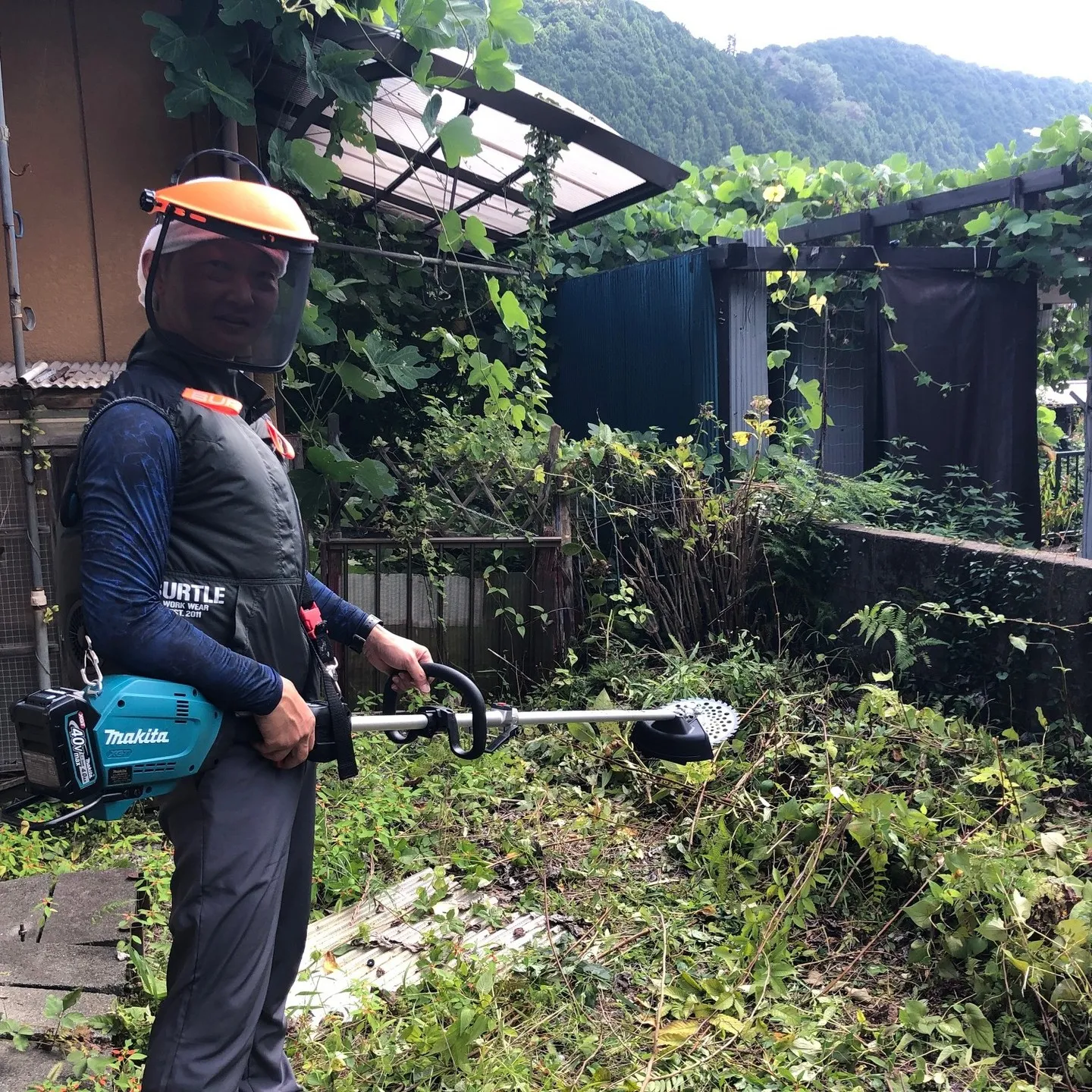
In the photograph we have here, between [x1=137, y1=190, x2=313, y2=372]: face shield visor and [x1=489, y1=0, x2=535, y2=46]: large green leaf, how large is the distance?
3220 millimetres

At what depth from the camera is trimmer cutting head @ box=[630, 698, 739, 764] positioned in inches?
101

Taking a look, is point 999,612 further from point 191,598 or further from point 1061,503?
point 1061,503

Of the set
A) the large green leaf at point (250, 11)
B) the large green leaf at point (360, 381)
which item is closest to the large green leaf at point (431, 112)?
the large green leaf at point (250, 11)

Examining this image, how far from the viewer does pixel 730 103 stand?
2394 centimetres

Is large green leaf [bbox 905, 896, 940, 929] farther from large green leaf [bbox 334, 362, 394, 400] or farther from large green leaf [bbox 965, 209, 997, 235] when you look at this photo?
large green leaf [bbox 965, 209, 997, 235]

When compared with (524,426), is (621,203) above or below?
above

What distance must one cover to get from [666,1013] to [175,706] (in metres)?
1.72

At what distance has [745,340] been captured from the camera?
6.36 m

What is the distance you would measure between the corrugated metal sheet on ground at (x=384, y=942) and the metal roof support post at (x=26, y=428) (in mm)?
1731

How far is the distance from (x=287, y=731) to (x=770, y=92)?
102 ft

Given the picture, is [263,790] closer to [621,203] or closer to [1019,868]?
[1019,868]

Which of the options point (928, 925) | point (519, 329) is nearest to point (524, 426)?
point (519, 329)

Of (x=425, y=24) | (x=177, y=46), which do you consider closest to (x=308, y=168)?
(x=177, y=46)

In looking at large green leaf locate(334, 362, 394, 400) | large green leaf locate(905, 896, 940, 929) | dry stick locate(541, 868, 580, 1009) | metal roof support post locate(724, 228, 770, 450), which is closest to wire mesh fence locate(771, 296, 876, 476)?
metal roof support post locate(724, 228, 770, 450)
